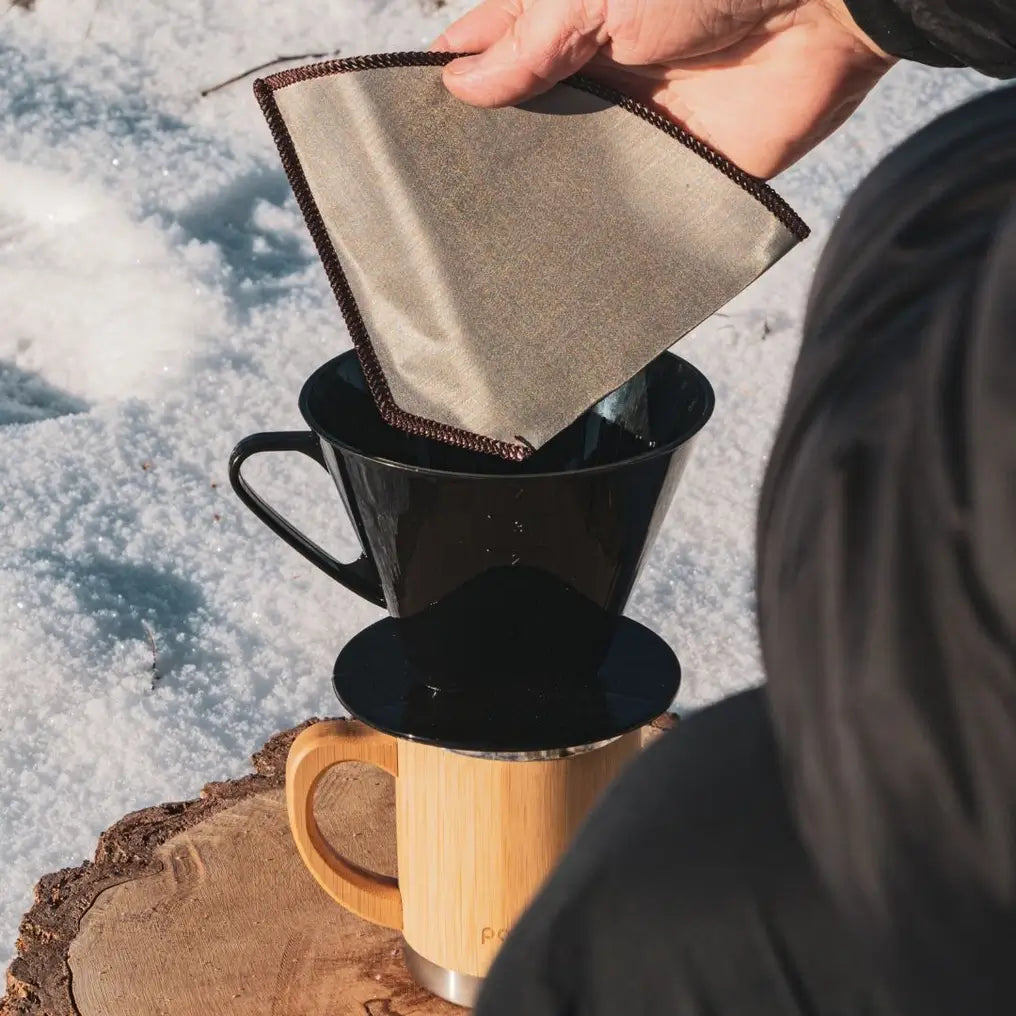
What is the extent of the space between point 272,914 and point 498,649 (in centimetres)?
30

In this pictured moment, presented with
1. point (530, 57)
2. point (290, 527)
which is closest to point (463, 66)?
point (530, 57)

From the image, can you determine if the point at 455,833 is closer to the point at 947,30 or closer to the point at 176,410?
the point at 947,30

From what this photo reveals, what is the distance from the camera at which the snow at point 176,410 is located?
1.34 m

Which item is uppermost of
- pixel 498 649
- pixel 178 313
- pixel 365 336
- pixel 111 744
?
pixel 365 336

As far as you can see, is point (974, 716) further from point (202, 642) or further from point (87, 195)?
point (87, 195)

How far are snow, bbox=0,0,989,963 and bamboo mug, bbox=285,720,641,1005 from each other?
16.3 inches

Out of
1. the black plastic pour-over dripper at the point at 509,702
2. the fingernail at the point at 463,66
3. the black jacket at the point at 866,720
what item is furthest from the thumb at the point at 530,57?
the black jacket at the point at 866,720

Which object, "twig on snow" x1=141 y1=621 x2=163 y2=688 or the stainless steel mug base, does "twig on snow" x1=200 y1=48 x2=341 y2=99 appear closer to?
"twig on snow" x1=141 y1=621 x2=163 y2=688

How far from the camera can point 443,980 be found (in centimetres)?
83

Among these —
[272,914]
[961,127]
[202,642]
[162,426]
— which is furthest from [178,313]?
[961,127]

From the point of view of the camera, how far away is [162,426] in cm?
163

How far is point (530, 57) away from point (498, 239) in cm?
10

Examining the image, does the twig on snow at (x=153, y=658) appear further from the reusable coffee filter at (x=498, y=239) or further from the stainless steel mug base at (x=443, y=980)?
the reusable coffee filter at (x=498, y=239)

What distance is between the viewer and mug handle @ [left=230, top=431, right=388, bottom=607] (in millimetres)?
788
